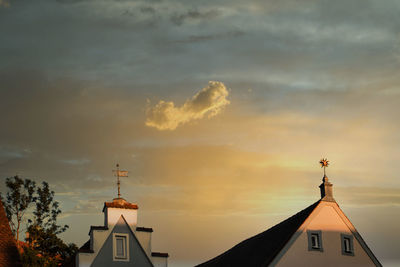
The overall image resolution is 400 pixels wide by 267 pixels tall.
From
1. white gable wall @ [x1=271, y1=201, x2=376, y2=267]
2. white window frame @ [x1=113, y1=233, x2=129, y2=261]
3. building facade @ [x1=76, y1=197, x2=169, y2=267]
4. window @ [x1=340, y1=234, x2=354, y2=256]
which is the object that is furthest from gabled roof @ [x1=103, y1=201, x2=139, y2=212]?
window @ [x1=340, y1=234, x2=354, y2=256]

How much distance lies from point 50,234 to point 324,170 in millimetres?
25050

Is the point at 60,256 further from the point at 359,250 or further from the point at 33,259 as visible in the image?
the point at 359,250

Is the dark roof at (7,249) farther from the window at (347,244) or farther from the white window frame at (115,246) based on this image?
the window at (347,244)

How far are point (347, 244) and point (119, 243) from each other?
47.4 feet

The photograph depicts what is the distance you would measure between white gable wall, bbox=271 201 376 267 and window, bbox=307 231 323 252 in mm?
205

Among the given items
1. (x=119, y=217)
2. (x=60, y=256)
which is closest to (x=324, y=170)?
(x=119, y=217)

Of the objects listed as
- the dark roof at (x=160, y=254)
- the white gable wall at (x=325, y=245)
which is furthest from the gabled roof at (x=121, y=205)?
the white gable wall at (x=325, y=245)

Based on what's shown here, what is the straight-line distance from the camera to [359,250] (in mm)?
44812

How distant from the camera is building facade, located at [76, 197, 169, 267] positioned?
142ft

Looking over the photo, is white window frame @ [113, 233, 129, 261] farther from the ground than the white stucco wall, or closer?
farther from the ground

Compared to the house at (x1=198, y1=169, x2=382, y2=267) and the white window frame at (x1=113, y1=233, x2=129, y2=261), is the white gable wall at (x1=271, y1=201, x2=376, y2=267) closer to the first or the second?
the house at (x1=198, y1=169, x2=382, y2=267)

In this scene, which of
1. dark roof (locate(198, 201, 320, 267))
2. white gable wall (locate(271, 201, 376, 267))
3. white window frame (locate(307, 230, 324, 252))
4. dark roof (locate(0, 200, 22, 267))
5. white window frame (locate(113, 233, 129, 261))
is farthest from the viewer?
white window frame (locate(113, 233, 129, 261))

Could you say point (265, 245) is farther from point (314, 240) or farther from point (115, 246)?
point (115, 246)

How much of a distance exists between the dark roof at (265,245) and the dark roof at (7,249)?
567 inches
